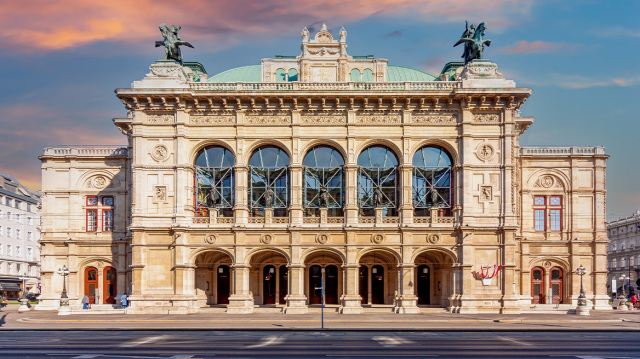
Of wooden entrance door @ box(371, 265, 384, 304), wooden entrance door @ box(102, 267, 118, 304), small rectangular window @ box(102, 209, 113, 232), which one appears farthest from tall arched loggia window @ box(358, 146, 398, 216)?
wooden entrance door @ box(102, 267, 118, 304)

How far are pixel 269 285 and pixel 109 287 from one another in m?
13.1

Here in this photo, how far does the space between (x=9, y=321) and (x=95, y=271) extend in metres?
12.4

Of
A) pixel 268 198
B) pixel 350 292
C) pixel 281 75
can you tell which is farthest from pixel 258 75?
pixel 350 292

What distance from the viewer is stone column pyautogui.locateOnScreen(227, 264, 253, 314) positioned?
1758 inches

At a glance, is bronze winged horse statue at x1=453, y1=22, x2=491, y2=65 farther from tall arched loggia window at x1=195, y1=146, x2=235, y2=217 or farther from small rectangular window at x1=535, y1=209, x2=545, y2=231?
tall arched loggia window at x1=195, y1=146, x2=235, y2=217

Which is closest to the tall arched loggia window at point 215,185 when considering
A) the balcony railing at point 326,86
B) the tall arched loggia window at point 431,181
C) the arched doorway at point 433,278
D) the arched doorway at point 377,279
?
the balcony railing at point 326,86

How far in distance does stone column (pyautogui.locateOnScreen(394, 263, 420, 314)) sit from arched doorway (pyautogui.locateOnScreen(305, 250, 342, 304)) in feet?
18.9

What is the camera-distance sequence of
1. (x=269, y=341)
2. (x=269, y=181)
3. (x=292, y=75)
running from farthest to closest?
(x=292, y=75) → (x=269, y=181) → (x=269, y=341)

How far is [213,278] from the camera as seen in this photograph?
50500 millimetres

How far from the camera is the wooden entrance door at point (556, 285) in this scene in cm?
5184

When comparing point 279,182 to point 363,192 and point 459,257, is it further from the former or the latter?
point 459,257

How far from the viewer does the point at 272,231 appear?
45875 millimetres

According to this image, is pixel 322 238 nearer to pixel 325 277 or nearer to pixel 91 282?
pixel 325 277

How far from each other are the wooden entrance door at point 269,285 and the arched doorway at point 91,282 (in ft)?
45.3
